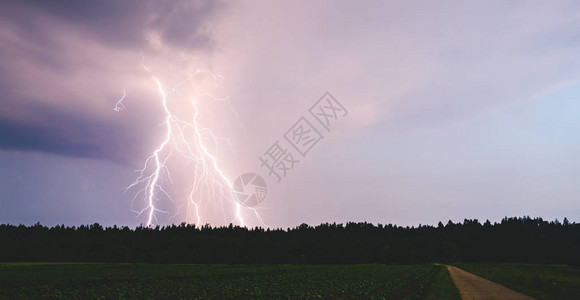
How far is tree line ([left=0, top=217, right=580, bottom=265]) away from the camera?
4478 inches

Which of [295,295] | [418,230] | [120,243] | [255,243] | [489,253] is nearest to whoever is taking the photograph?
[295,295]

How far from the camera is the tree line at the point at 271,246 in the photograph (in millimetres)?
113750

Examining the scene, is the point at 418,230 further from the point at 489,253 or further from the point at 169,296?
the point at 169,296

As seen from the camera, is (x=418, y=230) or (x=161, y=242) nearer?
(x=161, y=242)

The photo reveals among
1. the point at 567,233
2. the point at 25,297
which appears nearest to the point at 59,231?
the point at 25,297

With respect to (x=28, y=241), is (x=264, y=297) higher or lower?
lower

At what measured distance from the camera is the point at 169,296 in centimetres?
3114

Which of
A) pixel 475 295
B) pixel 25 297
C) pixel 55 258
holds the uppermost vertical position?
pixel 55 258

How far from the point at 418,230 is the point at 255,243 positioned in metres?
92.0

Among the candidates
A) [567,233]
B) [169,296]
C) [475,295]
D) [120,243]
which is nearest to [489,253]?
[567,233]

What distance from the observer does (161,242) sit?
133m

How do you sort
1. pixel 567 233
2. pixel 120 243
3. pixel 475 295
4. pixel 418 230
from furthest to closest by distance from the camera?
pixel 418 230, pixel 567 233, pixel 120 243, pixel 475 295

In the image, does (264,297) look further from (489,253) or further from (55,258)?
(489,253)

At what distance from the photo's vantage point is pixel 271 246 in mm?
134625
